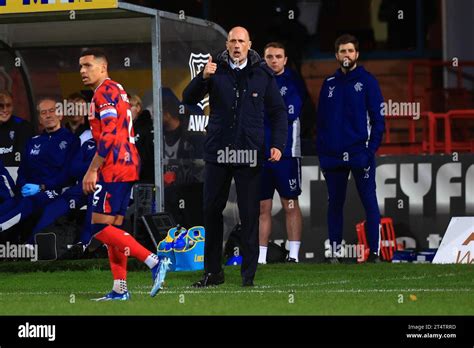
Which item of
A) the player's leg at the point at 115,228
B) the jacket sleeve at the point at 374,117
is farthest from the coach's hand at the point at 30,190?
the player's leg at the point at 115,228

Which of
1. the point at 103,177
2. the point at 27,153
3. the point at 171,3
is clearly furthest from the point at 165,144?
the point at 171,3

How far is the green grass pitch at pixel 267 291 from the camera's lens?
1039cm

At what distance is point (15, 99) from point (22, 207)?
2331mm

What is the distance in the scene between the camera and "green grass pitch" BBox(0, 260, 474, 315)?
1039 centimetres

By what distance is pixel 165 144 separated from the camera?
51.8ft

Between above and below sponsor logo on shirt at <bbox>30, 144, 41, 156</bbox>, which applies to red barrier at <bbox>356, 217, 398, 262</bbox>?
below

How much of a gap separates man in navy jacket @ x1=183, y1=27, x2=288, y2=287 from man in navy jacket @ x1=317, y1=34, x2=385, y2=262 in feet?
7.69

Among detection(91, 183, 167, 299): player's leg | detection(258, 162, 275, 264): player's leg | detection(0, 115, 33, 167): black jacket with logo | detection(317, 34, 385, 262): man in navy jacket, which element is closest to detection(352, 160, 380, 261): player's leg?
detection(317, 34, 385, 262): man in navy jacket

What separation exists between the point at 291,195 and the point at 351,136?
3.23ft

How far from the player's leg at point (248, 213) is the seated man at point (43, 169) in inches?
164

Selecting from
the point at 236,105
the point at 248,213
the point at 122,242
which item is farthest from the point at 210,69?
the point at 122,242

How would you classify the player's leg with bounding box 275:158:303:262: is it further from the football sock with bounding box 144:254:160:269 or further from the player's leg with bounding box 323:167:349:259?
the football sock with bounding box 144:254:160:269

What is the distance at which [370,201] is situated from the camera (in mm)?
14578
